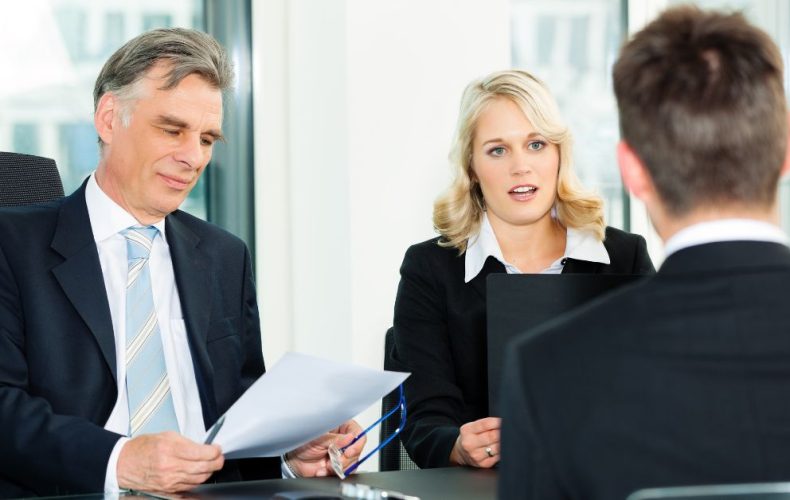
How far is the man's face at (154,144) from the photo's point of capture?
2.16m

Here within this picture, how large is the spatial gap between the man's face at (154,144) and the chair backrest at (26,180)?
13 centimetres

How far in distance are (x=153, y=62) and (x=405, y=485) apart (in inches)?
40.8

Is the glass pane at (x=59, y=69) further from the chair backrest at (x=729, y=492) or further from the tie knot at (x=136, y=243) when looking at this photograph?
the chair backrest at (x=729, y=492)

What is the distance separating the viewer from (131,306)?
206 cm

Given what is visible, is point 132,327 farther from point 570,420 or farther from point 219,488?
point 570,420

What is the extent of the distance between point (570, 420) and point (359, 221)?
239 cm

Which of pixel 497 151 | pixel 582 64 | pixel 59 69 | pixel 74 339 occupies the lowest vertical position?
pixel 74 339

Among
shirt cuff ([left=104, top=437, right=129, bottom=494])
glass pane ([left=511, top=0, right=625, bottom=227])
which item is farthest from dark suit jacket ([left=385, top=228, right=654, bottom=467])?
glass pane ([left=511, top=0, right=625, bottom=227])

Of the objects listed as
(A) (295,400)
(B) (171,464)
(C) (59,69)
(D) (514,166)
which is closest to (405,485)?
(A) (295,400)

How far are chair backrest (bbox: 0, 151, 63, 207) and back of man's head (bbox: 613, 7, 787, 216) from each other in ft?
5.07

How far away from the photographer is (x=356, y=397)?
1659 millimetres

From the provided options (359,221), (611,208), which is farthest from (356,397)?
(611,208)

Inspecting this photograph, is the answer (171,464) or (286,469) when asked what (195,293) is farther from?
(171,464)

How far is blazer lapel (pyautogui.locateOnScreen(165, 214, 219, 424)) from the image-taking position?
209cm
